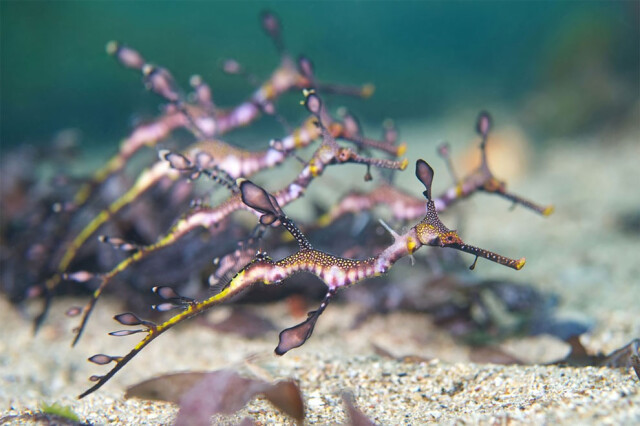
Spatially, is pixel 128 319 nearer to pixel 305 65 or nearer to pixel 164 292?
pixel 164 292

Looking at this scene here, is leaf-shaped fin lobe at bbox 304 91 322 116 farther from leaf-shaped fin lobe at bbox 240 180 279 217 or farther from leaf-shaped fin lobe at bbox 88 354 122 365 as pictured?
leaf-shaped fin lobe at bbox 88 354 122 365

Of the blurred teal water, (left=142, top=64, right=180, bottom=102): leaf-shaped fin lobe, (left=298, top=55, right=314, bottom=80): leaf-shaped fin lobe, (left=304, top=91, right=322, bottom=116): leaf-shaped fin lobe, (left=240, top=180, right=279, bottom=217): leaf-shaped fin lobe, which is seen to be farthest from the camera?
the blurred teal water

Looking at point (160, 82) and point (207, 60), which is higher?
point (207, 60)

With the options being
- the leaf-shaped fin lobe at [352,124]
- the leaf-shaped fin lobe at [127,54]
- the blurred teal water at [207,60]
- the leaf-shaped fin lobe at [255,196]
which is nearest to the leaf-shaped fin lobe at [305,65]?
the leaf-shaped fin lobe at [352,124]

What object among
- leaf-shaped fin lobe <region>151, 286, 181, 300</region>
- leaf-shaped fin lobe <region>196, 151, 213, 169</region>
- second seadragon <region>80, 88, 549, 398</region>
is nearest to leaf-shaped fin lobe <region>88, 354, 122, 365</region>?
second seadragon <region>80, 88, 549, 398</region>

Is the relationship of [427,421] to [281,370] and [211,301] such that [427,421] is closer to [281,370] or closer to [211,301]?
[281,370]

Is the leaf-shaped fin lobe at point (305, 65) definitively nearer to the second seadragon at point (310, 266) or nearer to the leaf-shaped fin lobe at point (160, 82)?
the leaf-shaped fin lobe at point (160, 82)

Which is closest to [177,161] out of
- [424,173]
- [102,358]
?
[102,358]

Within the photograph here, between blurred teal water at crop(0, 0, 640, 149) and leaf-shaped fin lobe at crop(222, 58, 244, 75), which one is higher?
blurred teal water at crop(0, 0, 640, 149)
